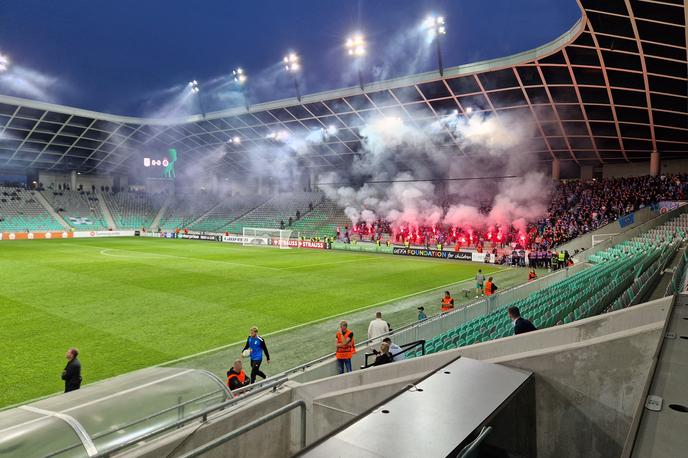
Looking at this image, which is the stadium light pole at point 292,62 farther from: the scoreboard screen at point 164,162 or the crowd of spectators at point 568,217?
the scoreboard screen at point 164,162

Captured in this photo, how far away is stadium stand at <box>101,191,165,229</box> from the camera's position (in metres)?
65.6

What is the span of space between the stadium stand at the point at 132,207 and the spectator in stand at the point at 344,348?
209 feet

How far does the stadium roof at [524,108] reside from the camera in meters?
25.4

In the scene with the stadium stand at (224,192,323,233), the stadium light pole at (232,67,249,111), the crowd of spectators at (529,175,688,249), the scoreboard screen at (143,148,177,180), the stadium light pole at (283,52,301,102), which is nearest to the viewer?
the crowd of spectators at (529,175,688,249)

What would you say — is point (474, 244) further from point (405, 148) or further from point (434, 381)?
point (434, 381)

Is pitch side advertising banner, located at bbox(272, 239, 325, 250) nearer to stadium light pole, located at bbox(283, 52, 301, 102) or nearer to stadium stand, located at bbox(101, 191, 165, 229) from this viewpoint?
stadium light pole, located at bbox(283, 52, 301, 102)

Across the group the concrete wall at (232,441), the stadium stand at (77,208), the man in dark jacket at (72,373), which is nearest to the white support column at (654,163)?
the concrete wall at (232,441)

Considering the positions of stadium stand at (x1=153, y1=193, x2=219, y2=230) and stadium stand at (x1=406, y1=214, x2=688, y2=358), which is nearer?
stadium stand at (x1=406, y1=214, x2=688, y2=358)

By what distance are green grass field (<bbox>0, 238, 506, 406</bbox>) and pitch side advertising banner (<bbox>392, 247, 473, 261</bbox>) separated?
6.93 feet

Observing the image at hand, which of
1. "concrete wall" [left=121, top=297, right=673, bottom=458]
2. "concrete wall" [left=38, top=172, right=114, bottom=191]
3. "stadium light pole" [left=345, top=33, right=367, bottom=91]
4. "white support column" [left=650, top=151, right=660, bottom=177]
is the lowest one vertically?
"concrete wall" [left=121, top=297, right=673, bottom=458]

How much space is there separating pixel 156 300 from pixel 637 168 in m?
43.0

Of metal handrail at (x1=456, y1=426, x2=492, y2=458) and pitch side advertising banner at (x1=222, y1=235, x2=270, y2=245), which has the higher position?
pitch side advertising banner at (x1=222, y1=235, x2=270, y2=245)

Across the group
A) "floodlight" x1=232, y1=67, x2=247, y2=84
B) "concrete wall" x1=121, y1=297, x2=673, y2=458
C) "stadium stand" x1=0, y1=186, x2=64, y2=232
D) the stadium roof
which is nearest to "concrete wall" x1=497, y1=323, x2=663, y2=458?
"concrete wall" x1=121, y1=297, x2=673, y2=458

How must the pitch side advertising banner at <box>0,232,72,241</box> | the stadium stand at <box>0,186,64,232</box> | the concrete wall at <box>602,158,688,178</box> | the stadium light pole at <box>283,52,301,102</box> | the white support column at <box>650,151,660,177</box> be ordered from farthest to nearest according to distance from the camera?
1. the stadium stand at <box>0,186,64,232</box>
2. the pitch side advertising banner at <box>0,232,72,241</box>
3. the stadium light pole at <box>283,52,301,102</box>
4. the concrete wall at <box>602,158,688,178</box>
5. the white support column at <box>650,151,660,177</box>
